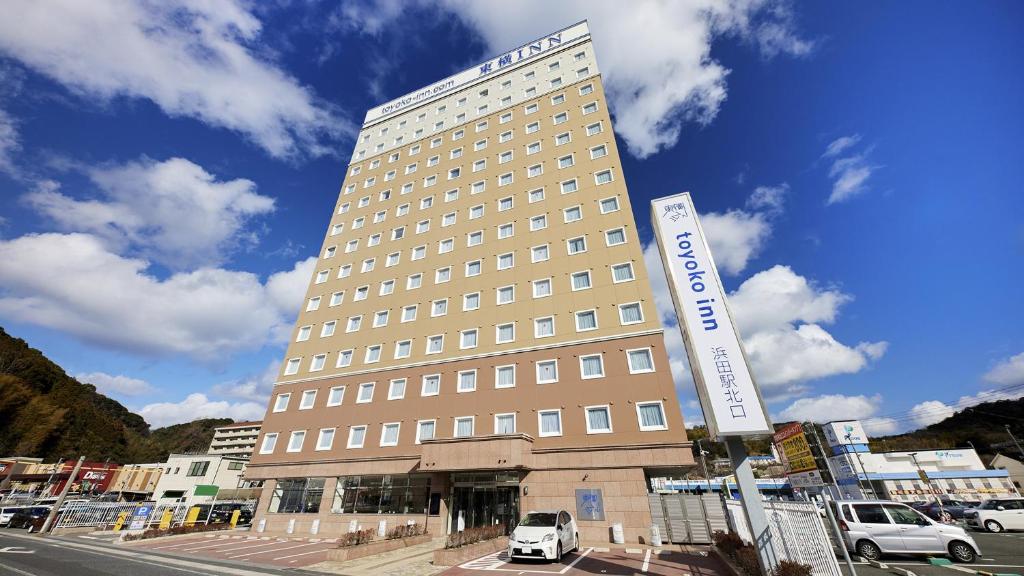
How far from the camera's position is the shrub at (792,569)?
858 centimetres

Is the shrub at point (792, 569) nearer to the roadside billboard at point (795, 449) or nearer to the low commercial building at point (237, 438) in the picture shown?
the roadside billboard at point (795, 449)

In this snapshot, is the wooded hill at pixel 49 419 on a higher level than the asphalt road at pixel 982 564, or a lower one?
higher

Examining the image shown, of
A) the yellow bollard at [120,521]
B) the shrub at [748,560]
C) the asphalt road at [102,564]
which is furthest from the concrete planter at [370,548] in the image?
the yellow bollard at [120,521]

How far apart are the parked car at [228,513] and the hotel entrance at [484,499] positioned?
27082mm

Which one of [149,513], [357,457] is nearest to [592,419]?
[357,457]

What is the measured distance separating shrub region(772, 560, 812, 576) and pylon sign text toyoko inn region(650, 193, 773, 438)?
284 centimetres

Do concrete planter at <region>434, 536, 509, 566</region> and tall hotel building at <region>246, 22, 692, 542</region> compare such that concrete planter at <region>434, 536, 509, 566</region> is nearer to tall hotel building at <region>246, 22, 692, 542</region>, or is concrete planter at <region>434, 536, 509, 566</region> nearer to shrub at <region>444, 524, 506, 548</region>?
shrub at <region>444, 524, 506, 548</region>

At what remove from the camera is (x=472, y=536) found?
17.6 metres

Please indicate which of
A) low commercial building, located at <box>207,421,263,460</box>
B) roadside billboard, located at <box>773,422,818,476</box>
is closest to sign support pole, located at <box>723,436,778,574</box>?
roadside billboard, located at <box>773,422,818,476</box>

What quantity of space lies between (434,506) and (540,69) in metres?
46.9

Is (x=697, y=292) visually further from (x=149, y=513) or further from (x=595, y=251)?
(x=149, y=513)

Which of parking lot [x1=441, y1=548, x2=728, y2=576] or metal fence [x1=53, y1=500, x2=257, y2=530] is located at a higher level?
metal fence [x1=53, y1=500, x2=257, y2=530]

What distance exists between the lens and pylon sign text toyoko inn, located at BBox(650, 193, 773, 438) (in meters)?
10.3

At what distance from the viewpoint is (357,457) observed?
29250 mm
